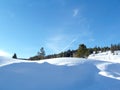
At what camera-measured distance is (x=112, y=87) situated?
15141 mm

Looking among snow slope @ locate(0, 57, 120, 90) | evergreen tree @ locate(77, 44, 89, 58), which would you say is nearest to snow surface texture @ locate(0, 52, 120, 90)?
snow slope @ locate(0, 57, 120, 90)

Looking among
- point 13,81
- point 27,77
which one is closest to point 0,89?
point 13,81

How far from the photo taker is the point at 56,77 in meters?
16.8

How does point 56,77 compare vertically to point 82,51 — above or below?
below

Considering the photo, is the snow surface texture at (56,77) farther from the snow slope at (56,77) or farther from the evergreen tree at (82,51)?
the evergreen tree at (82,51)

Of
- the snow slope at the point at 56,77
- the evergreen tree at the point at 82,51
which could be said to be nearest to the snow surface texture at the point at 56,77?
the snow slope at the point at 56,77

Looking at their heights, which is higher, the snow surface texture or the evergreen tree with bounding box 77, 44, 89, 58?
the evergreen tree with bounding box 77, 44, 89, 58

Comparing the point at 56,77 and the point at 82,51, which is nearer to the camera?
the point at 56,77

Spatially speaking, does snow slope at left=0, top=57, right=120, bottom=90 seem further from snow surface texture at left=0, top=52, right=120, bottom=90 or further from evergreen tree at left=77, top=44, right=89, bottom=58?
evergreen tree at left=77, top=44, right=89, bottom=58

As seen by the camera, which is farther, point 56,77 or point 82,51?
point 82,51

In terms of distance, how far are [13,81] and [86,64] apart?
694cm

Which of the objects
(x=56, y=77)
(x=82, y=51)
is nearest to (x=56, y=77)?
(x=56, y=77)

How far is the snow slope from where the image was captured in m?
15.2

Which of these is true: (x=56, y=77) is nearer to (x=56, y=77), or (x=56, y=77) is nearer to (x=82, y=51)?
(x=56, y=77)
